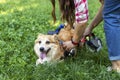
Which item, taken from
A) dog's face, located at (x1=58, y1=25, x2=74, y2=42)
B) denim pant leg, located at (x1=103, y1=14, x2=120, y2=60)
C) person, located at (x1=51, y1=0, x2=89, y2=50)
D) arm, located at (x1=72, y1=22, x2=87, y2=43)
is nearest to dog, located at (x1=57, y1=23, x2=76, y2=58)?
dog's face, located at (x1=58, y1=25, x2=74, y2=42)

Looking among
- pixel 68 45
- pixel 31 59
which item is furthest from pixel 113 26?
pixel 31 59

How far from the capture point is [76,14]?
3.73 meters

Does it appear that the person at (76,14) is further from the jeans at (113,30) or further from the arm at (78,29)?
the jeans at (113,30)

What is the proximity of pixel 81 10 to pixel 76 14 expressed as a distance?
0.27 feet

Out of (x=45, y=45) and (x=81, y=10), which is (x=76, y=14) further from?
(x=45, y=45)

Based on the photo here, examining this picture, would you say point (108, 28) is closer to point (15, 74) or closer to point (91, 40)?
point (91, 40)

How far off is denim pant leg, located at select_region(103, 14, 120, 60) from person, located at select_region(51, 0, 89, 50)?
259 mm

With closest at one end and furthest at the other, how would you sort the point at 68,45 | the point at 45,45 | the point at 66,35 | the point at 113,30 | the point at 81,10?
the point at 81,10 < the point at 113,30 < the point at 68,45 < the point at 45,45 < the point at 66,35

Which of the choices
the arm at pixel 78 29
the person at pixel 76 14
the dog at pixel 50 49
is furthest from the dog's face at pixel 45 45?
the arm at pixel 78 29

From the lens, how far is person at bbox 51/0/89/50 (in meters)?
3.67

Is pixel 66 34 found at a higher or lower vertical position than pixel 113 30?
lower

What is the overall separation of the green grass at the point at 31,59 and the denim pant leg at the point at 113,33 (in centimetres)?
26

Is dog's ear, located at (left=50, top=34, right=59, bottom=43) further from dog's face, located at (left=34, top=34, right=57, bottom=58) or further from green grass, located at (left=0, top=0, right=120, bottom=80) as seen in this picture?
green grass, located at (left=0, top=0, right=120, bottom=80)

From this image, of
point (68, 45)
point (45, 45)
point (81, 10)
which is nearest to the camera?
point (81, 10)
